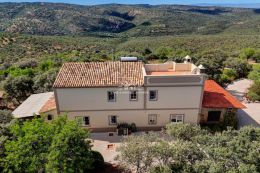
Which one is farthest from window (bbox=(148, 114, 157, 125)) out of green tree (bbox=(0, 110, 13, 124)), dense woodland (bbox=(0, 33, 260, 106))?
dense woodland (bbox=(0, 33, 260, 106))

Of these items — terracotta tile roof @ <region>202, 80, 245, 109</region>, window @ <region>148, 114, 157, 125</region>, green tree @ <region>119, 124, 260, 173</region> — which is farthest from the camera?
terracotta tile roof @ <region>202, 80, 245, 109</region>

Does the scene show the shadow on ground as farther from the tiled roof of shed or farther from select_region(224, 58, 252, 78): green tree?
the tiled roof of shed

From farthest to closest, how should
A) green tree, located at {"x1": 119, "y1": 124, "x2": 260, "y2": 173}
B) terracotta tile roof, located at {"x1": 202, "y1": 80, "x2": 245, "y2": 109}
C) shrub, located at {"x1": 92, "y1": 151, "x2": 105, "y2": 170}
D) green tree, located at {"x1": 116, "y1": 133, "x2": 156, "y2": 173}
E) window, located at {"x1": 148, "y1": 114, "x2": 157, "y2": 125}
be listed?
terracotta tile roof, located at {"x1": 202, "y1": 80, "x2": 245, "y2": 109} < window, located at {"x1": 148, "y1": 114, "x2": 157, "y2": 125} < shrub, located at {"x1": 92, "y1": 151, "x2": 105, "y2": 170} < green tree, located at {"x1": 116, "y1": 133, "x2": 156, "y2": 173} < green tree, located at {"x1": 119, "y1": 124, "x2": 260, "y2": 173}

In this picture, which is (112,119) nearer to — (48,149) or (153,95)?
(153,95)

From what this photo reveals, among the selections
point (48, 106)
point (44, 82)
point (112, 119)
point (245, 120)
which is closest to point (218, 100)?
point (245, 120)

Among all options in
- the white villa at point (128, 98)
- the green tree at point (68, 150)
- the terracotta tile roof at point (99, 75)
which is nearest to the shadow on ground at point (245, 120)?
the white villa at point (128, 98)

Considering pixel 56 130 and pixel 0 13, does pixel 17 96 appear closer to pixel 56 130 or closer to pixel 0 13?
pixel 56 130

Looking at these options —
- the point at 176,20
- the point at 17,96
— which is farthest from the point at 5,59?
the point at 176,20
